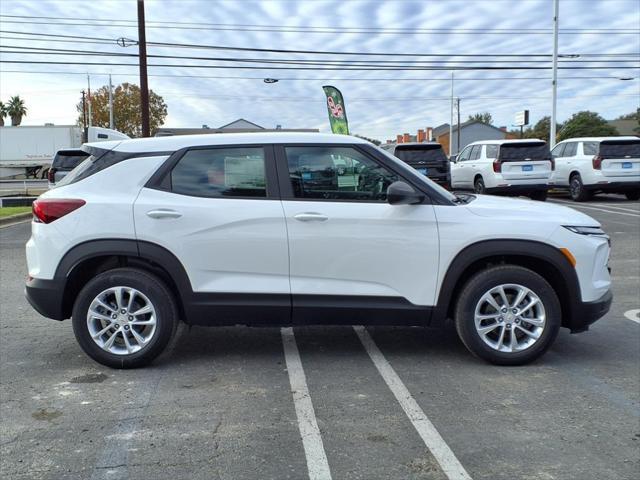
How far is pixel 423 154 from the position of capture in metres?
17.0

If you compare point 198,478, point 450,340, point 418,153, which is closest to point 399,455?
point 198,478

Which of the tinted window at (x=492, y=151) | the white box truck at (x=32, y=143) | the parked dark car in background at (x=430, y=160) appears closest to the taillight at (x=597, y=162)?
the tinted window at (x=492, y=151)

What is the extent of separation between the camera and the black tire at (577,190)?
1788 centimetres

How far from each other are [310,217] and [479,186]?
14823 millimetres

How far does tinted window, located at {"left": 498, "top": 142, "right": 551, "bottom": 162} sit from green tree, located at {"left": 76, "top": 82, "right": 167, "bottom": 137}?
2261 inches

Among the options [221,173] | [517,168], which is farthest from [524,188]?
[221,173]

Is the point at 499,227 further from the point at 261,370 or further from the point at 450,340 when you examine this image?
the point at 261,370

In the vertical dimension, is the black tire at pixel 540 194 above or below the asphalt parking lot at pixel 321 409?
above

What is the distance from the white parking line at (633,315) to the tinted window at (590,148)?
41.6ft

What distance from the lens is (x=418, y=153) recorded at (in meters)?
17.0

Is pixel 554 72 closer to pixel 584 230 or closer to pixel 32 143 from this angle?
pixel 584 230

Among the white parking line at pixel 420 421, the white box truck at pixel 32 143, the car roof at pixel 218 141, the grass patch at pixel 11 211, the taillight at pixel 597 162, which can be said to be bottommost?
the white parking line at pixel 420 421

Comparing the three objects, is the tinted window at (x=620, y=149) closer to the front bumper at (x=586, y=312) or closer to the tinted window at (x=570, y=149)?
the tinted window at (x=570, y=149)

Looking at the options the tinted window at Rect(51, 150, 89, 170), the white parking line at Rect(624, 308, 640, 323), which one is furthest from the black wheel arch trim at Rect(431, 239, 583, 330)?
the tinted window at Rect(51, 150, 89, 170)
